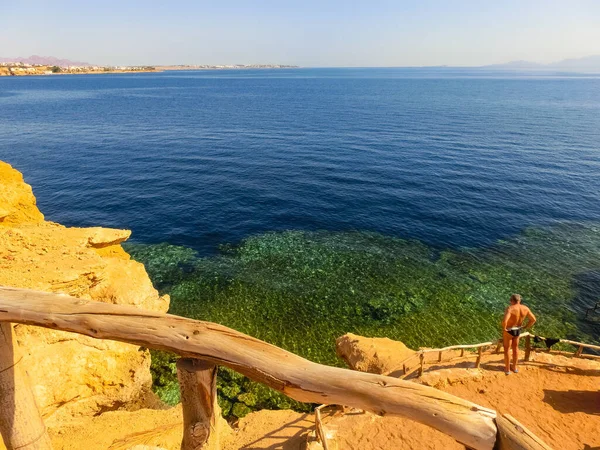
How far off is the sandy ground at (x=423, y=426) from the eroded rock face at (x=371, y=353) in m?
2.15

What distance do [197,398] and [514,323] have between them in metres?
12.5

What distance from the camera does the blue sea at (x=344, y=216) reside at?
22.4 meters

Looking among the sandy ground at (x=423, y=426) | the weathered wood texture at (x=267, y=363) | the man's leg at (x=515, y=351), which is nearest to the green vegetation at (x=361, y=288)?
the sandy ground at (x=423, y=426)

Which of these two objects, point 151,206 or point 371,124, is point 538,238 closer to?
point 151,206

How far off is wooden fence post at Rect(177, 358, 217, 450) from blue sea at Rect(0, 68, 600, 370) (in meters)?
15.6

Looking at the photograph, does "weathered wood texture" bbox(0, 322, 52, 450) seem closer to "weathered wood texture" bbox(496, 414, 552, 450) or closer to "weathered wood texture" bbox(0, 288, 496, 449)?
"weathered wood texture" bbox(0, 288, 496, 449)

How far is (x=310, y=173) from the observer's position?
44.8 meters

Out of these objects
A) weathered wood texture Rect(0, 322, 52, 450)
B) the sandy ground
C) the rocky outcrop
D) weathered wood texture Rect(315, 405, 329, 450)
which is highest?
weathered wood texture Rect(0, 322, 52, 450)

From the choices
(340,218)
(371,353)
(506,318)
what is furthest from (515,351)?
(340,218)

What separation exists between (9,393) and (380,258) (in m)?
25.4

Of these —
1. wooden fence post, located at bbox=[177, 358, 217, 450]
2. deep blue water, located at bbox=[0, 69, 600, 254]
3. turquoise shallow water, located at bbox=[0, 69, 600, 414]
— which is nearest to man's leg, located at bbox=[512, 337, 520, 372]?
turquoise shallow water, located at bbox=[0, 69, 600, 414]

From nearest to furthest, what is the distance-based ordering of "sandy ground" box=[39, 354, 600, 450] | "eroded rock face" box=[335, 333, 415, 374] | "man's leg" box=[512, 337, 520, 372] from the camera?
"sandy ground" box=[39, 354, 600, 450] < "man's leg" box=[512, 337, 520, 372] < "eroded rock face" box=[335, 333, 415, 374]

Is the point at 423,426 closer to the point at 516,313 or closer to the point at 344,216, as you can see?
the point at 516,313

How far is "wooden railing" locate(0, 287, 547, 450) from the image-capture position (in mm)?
2861
